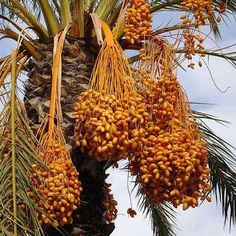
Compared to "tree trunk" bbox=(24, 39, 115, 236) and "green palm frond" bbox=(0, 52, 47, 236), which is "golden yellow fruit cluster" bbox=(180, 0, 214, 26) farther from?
"green palm frond" bbox=(0, 52, 47, 236)

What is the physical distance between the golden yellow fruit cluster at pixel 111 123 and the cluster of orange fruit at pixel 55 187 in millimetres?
203

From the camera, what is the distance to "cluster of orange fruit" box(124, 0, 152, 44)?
4.51 meters

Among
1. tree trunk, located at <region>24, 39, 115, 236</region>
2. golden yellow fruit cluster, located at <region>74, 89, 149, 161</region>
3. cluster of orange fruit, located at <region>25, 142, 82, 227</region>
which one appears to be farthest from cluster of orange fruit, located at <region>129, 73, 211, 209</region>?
tree trunk, located at <region>24, 39, 115, 236</region>

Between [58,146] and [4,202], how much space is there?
0.64 metres

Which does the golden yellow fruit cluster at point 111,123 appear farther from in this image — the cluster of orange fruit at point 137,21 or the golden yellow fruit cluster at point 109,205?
the golden yellow fruit cluster at point 109,205

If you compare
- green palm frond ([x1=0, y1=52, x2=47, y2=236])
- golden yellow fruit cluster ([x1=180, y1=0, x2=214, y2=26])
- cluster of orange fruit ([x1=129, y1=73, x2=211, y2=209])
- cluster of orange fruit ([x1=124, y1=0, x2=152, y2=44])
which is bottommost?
green palm frond ([x1=0, y1=52, x2=47, y2=236])

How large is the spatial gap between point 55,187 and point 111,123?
18.5 inches

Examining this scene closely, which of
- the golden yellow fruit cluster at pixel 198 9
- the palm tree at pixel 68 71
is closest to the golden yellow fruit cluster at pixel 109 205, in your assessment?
the palm tree at pixel 68 71

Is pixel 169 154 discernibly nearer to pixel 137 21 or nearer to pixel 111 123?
pixel 111 123

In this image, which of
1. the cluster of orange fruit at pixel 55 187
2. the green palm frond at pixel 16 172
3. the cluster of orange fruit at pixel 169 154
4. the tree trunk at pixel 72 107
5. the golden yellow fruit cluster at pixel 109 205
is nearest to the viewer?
the green palm frond at pixel 16 172

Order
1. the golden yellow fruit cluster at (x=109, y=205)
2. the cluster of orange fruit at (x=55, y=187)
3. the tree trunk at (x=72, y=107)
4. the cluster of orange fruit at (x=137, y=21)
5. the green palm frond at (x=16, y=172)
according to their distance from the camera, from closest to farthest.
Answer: the green palm frond at (x=16, y=172)
the cluster of orange fruit at (x=55, y=187)
the cluster of orange fruit at (x=137, y=21)
the tree trunk at (x=72, y=107)
the golden yellow fruit cluster at (x=109, y=205)

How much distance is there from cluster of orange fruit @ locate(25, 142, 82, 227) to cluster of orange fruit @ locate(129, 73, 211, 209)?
0.39 metres

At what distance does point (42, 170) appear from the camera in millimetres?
4031

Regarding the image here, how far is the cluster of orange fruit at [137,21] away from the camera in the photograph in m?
4.51
